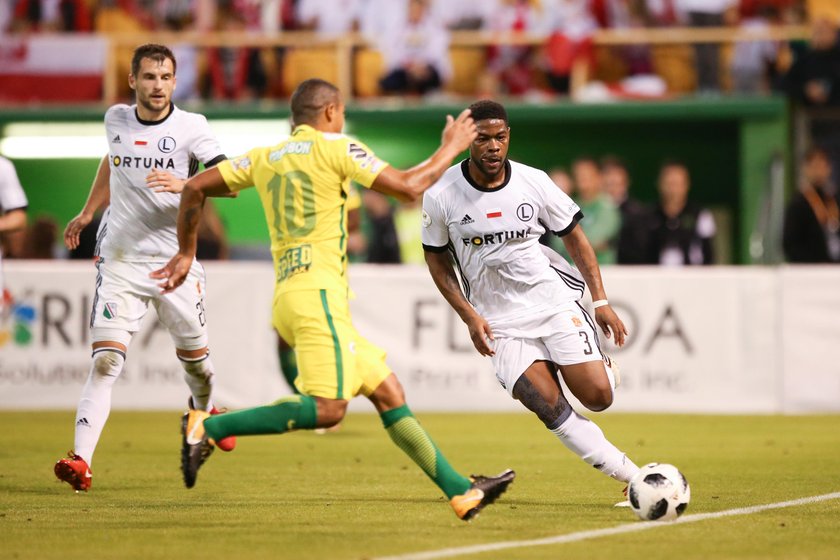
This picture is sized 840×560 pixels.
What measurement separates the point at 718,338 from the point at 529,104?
6.17 m

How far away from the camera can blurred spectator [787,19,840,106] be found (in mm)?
16719

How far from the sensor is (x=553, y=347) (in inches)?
306

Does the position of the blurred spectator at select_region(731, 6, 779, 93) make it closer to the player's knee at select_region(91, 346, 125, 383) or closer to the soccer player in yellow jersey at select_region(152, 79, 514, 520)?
the player's knee at select_region(91, 346, 125, 383)

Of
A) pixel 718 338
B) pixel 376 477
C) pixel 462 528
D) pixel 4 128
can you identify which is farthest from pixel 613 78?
pixel 462 528

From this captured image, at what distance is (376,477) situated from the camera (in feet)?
29.9

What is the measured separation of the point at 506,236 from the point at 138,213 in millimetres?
2455

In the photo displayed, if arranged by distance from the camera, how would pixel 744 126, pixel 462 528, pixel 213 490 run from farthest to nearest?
1. pixel 744 126
2. pixel 213 490
3. pixel 462 528

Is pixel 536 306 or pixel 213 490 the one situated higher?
pixel 536 306

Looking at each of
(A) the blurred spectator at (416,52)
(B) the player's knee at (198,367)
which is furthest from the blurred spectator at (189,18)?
(B) the player's knee at (198,367)

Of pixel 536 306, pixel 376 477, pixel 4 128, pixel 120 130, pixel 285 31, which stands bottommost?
pixel 376 477

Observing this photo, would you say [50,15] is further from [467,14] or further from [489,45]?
[489,45]

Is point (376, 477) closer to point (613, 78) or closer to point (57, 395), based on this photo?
point (57, 395)

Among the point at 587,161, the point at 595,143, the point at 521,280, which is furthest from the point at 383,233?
the point at 521,280

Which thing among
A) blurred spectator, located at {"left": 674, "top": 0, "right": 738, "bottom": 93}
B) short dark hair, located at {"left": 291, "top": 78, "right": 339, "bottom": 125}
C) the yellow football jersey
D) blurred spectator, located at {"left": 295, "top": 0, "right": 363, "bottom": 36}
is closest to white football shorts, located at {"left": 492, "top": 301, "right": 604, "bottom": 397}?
the yellow football jersey
